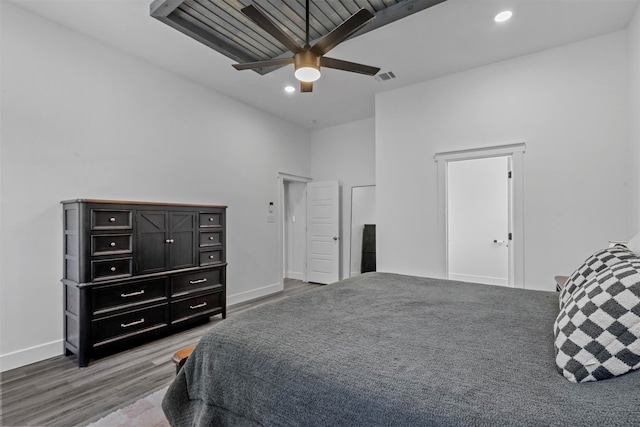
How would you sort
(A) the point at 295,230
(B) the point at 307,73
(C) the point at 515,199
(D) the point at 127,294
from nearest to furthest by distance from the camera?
(B) the point at 307,73 → (D) the point at 127,294 → (C) the point at 515,199 → (A) the point at 295,230

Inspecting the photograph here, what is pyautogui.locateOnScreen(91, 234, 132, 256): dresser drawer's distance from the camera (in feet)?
9.14

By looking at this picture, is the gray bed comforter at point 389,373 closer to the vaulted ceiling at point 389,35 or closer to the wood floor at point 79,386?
the wood floor at point 79,386

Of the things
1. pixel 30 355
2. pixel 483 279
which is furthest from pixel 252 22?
pixel 483 279

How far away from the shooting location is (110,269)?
2875mm

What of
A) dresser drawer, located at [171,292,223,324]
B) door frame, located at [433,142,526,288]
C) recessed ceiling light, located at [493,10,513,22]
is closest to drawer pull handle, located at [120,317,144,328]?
dresser drawer, located at [171,292,223,324]

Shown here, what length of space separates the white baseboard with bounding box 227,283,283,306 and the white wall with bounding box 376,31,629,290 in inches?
84.6

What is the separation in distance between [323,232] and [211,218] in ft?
8.46

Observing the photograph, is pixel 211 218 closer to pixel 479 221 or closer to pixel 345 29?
pixel 345 29

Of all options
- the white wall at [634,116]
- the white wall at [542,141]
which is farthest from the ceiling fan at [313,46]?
the white wall at [634,116]

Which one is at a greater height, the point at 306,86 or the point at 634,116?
the point at 306,86

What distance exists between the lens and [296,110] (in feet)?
17.0

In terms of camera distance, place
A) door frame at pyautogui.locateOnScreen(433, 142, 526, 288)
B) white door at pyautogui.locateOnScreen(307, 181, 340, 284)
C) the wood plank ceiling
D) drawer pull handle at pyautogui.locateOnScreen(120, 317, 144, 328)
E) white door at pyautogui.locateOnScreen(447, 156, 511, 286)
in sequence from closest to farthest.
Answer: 1. the wood plank ceiling
2. drawer pull handle at pyautogui.locateOnScreen(120, 317, 144, 328)
3. door frame at pyautogui.locateOnScreen(433, 142, 526, 288)
4. white door at pyautogui.locateOnScreen(447, 156, 511, 286)
5. white door at pyautogui.locateOnScreen(307, 181, 340, 284)

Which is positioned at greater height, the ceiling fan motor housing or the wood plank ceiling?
the wood plank ceiling

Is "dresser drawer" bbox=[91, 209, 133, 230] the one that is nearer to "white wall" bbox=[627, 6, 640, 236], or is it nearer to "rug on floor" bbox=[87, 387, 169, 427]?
"rug on floor" bbox=[87, 387, 169, 427]
